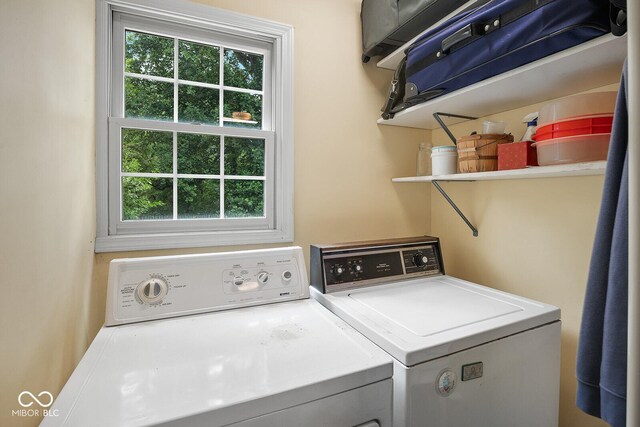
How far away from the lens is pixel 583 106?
1.00 metres

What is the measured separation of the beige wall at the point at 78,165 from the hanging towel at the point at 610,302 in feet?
4.05

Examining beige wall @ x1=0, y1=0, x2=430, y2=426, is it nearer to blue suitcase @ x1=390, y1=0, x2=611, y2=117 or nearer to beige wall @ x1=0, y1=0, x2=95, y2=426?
beige wall @ x1=0, y1=0, x2=95, y2=426

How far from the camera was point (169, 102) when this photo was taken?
1.56 metres

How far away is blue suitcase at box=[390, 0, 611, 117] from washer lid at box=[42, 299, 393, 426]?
1.08m

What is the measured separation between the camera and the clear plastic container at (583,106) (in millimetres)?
976

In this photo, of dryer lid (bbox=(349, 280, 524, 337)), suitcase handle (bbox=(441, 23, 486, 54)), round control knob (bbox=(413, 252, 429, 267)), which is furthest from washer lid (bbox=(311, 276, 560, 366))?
suitcase handle (bbox=(441, 23, 486, 54))

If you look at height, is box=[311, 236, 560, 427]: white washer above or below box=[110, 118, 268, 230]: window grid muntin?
below

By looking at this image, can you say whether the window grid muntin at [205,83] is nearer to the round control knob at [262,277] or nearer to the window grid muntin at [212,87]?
the window grid muntin at [212,87]

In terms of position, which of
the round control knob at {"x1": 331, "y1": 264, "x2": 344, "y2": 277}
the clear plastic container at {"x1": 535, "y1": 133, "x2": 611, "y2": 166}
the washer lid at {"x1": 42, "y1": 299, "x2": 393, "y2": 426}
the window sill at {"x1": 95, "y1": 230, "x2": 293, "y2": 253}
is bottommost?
the washer lid at {"x1": 42, "y1": 299, "x2": 393, "y2": 426}

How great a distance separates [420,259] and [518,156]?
26.9 inches

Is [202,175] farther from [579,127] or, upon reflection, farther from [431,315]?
[579,127]

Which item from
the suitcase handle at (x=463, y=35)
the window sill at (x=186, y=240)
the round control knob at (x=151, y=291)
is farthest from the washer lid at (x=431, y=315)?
the suitcase handle at (x=463, y=35)

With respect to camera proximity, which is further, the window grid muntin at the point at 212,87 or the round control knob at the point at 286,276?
the window grid muntin at the point at 212,87

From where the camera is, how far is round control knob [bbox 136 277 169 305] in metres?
1.17
